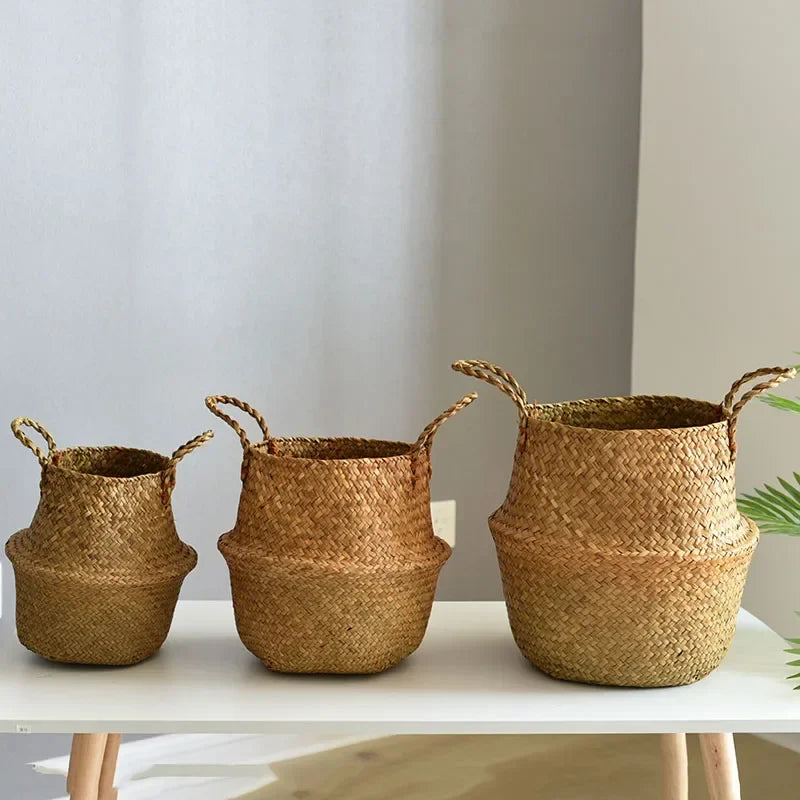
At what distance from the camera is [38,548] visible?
3.30ft

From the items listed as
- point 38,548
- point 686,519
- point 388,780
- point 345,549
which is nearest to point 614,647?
point 686,519

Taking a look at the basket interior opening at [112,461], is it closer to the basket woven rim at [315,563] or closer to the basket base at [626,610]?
the basket woven rim at [315,563]

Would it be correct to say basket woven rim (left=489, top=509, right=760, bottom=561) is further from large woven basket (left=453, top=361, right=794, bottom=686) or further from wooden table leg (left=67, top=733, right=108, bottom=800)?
wooden table leg (left=67, top=733, right=108, bottom=800)

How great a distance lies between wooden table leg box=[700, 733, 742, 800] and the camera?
104 cm

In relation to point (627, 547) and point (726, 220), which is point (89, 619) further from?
point (726, 220)

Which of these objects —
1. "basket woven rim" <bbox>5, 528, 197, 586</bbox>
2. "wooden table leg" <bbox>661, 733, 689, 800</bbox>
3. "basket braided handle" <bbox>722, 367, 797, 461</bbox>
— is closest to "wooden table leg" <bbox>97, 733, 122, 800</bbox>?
"basket woven rim" <bbox>5, 528, 197, 586</bbox>

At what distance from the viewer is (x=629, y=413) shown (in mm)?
1128

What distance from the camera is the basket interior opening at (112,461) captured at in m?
1.09

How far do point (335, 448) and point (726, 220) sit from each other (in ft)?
3.20

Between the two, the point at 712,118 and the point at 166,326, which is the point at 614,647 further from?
the point at 712,118

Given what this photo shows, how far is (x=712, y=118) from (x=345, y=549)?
3.88 ft

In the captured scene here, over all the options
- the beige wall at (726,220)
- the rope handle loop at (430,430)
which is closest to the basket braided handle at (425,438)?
the rope handle loop at (430,430)

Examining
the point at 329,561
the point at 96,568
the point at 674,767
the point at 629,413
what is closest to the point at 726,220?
the point at 629,413

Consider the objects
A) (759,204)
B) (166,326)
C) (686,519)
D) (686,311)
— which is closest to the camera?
(686,519)
